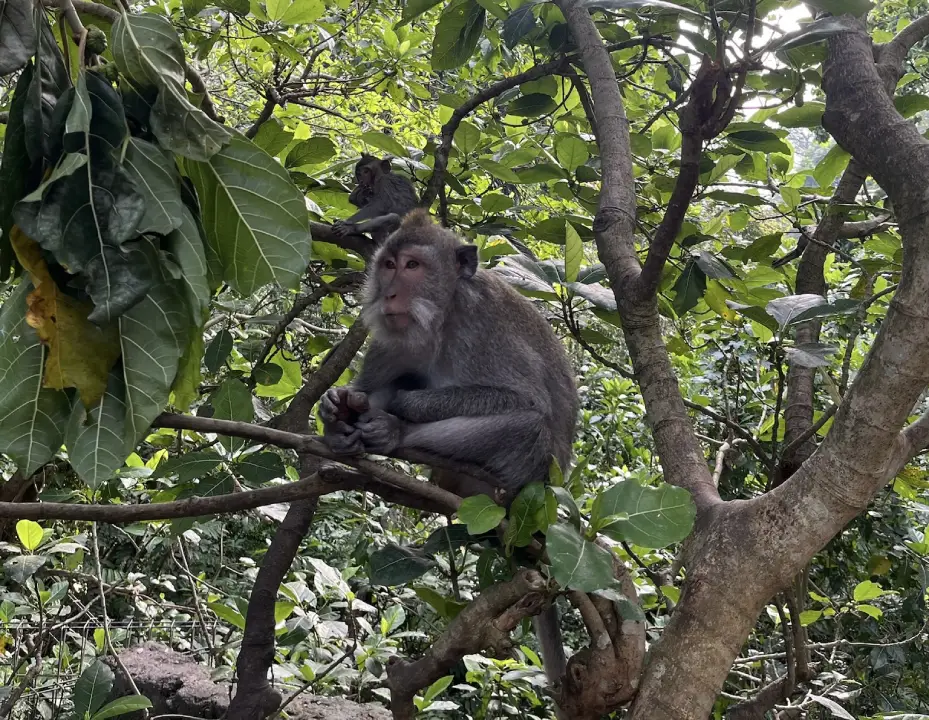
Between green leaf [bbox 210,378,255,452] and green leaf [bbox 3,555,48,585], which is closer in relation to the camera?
green leaf [bbox 210,378,255,452]

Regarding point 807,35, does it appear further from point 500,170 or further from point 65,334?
point 65,334

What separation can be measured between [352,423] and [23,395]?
4.48 feet

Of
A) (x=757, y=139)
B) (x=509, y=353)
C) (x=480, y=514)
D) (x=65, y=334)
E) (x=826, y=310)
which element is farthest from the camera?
(x=509, y=353)

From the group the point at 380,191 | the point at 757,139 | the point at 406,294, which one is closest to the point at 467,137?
the point at 406,294

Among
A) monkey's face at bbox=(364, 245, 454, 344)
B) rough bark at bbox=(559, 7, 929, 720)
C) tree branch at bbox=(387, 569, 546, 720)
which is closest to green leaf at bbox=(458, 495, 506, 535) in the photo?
tree branch at bbox=(387, 569, 546, 720)

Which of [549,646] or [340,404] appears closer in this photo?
[340,404]

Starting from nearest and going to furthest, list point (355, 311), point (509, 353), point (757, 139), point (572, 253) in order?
point (572, 253), point (757, 139), point (509, 353), point (355, 311)

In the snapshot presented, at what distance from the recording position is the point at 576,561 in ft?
5.22

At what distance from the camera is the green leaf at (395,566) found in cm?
236

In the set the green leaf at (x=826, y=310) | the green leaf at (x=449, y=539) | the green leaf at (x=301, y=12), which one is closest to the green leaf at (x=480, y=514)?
the green leaf at (x=449, y=539)

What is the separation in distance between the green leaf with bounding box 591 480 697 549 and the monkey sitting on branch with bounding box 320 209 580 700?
1.12m

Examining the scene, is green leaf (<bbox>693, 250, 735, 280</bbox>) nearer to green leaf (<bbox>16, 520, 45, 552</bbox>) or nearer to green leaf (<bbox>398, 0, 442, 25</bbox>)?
green leaf (<bbox>398, 0, 442, 25</bbox>)

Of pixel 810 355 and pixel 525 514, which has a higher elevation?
pixel 810 355

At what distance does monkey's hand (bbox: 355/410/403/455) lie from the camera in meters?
2.73
